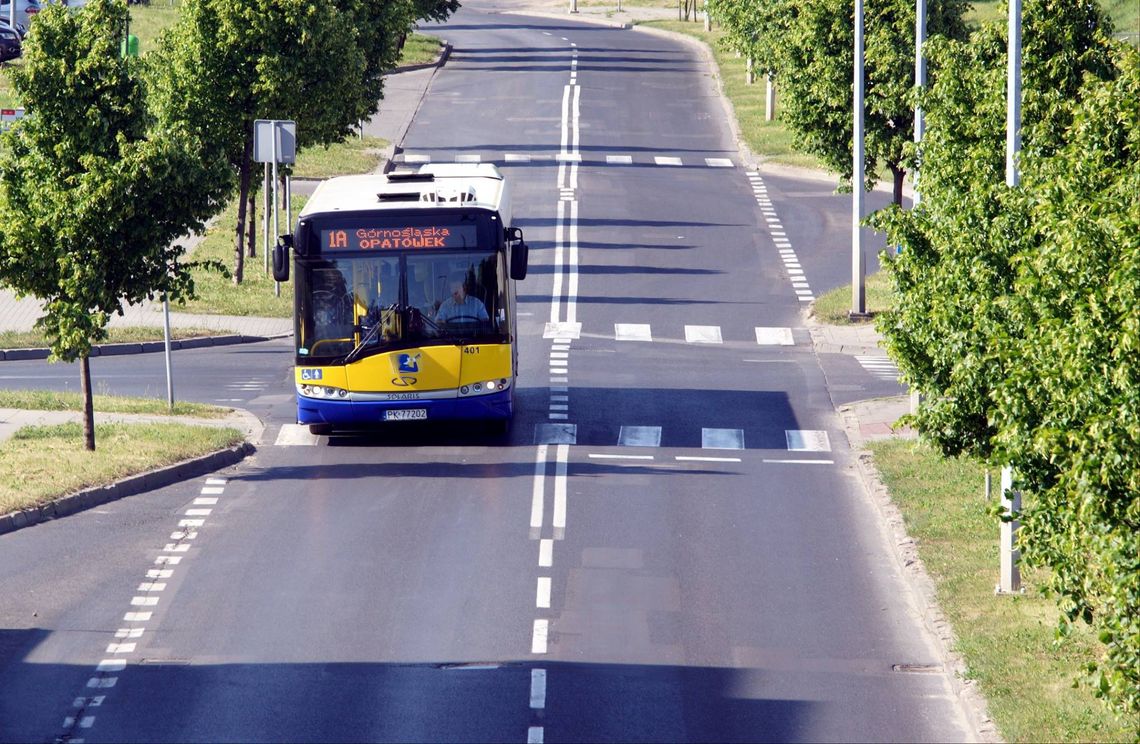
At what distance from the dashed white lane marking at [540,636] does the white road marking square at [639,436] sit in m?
8.03

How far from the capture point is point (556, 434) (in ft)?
80.5

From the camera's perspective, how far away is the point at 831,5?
34.7 meters

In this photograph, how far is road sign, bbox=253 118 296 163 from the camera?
33000 mm

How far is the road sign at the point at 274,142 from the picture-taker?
33.0m

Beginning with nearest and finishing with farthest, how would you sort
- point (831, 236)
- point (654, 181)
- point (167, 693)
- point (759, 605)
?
point (167, 693) → point (759, 605) → point (831, 236) → point (654, 181)

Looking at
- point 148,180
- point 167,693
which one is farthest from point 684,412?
point 167,693

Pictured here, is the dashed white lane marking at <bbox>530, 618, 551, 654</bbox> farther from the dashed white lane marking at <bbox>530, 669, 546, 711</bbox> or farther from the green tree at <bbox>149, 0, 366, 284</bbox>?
the green tree at <bbox>149, 0, 366, 284</bbox>

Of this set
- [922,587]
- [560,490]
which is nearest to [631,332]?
[560,490]

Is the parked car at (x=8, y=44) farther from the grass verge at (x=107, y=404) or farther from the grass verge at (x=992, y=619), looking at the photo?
the grass verge at (x=992, y=619)

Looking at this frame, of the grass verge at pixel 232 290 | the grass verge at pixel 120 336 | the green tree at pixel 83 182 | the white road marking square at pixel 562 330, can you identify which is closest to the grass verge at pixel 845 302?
the white road marking square at pixel 562 330

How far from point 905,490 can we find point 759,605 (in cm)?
478

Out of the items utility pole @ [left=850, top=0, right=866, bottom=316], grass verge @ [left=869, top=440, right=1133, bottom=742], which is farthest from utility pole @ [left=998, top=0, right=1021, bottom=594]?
utility pole @ [left=850, top=0, right=866, bottom=316]

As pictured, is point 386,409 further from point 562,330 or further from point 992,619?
point 562,330

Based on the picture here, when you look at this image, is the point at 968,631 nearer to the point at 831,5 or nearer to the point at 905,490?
the point at 905,490
